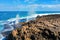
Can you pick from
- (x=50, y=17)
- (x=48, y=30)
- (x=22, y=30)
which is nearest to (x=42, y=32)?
(x=48, y=30)

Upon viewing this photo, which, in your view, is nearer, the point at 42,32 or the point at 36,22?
the point at 42,32

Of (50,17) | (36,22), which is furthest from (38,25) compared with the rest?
(50,17)

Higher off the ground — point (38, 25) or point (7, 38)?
point (38, 25)

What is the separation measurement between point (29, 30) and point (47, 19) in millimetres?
1273

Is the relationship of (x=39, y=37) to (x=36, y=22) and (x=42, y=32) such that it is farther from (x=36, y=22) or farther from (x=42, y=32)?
(x=36, y=22)

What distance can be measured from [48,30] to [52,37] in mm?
338

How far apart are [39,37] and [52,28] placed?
0.65 m

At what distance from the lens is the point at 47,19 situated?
9.38m

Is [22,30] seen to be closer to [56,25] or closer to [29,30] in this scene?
[29,30]

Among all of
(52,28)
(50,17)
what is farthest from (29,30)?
(50,17)

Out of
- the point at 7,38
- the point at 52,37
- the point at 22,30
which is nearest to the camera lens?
the point at 52,37

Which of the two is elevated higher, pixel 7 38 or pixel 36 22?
pixel 36 22

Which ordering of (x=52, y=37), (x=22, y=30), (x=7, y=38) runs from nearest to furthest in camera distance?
(x=52, y=37)
(x=22, y=30)
(x=7, y=38)

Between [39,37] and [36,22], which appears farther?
[36,22]
